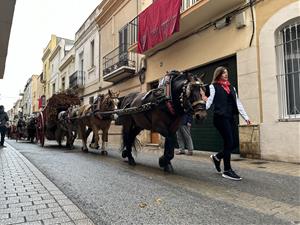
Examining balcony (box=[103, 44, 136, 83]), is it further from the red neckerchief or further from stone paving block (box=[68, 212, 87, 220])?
stone paving block (box=[68, 212, 87, 220])

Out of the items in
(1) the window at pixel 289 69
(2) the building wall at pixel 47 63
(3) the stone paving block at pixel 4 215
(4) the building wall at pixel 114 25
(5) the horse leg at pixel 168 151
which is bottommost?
(3) the stone paving block at pixel 4 215

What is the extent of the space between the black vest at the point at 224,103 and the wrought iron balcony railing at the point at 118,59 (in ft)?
36.5

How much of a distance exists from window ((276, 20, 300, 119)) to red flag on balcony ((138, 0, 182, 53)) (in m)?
3.82

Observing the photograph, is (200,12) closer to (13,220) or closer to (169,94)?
(169,94)

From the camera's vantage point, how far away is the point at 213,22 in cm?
1066

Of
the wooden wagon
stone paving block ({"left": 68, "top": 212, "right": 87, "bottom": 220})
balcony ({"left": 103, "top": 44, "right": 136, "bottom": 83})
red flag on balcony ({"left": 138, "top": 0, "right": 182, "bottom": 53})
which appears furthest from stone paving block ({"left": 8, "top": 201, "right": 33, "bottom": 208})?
balcony ({"left": 103, "top": 44, "right": 136, "bottom": 83})

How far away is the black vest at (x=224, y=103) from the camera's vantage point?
5621mm

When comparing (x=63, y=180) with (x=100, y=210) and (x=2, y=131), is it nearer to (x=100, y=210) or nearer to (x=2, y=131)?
(x=100, y=210)

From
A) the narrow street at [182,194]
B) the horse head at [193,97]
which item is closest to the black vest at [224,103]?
the horse head at [193,97]

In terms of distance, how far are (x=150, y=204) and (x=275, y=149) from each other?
5.25 m

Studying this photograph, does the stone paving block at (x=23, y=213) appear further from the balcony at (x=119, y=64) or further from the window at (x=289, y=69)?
the balcony at (x=119, y=64)

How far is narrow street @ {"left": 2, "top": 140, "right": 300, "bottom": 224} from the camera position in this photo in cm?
346

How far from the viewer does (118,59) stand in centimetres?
1823

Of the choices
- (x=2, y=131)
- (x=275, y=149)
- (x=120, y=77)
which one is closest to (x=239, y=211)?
(x=275, y=149)
